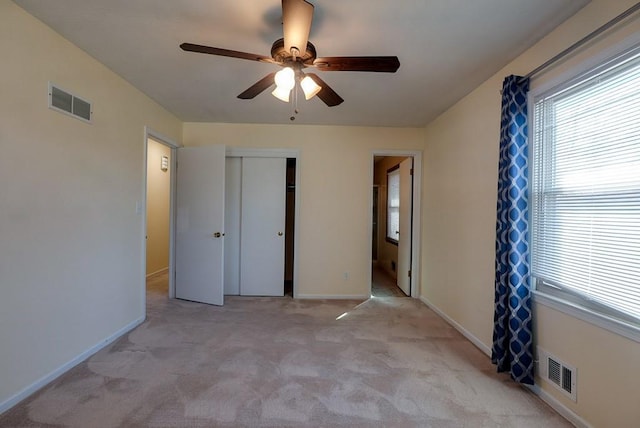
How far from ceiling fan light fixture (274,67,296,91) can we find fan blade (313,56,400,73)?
0.15 m

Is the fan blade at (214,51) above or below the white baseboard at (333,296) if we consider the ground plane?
above

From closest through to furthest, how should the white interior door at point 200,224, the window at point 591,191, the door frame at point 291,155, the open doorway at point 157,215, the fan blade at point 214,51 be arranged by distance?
the window at point 591,191 < the fan blade at point 214,51 < the white interior door at point 200,224 < the door frame at point 291,155 < the open doorway at point 157,215

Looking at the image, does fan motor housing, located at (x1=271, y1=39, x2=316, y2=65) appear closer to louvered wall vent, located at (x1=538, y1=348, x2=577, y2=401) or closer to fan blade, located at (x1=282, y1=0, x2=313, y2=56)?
fan blade, located at (x1=282, y1=0, x2=313, y2=56)

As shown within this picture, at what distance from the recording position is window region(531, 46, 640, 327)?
54.1 inches

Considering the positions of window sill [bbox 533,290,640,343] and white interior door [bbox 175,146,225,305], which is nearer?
window sill [bbox 533,290,640,343]

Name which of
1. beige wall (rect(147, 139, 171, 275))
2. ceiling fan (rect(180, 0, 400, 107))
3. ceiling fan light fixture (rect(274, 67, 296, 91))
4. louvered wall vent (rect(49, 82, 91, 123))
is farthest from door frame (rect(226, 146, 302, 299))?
ceiling fan light fixture (rect(274, 67, 296, 91))

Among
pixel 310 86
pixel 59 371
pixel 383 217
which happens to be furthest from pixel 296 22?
pixel 383 217

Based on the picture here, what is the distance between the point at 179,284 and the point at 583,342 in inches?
155

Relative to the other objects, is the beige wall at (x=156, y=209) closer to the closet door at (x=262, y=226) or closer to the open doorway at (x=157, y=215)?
the open doorway at (x=157, y=215)

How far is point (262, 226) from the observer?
3910mm

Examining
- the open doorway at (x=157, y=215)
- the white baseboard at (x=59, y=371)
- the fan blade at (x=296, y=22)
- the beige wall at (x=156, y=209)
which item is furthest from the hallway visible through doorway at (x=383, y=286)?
the beige wall at (x=156, y=209)

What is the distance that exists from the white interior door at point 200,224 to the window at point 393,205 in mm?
3012

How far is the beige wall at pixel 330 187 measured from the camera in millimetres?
3836

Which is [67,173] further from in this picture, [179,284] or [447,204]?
[447,204]
